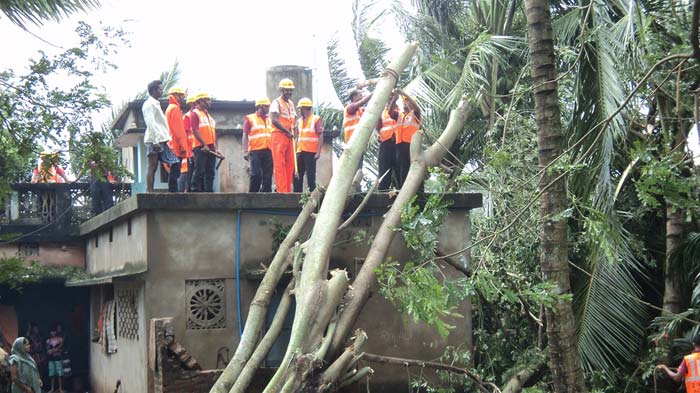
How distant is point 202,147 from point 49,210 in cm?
570

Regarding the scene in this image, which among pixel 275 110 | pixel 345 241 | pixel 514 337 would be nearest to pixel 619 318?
pixel 514 337

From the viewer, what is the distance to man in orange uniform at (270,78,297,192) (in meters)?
13.2

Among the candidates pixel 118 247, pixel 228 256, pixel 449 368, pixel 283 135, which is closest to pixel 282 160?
pixel 283 135

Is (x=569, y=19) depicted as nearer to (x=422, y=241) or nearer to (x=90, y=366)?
(x=422, y=241)

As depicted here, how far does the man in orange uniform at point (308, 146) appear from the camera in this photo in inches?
519

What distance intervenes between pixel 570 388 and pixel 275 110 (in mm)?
6578

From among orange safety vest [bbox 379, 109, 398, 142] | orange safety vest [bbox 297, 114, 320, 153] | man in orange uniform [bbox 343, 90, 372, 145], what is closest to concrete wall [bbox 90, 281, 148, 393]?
orange safety vest [bbox 297, 114, 320, 153]

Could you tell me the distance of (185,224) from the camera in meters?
11.3

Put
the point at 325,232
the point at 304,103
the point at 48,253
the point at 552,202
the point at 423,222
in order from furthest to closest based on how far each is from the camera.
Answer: the point at 48,253, the point at 304,103, the point at 325,232, the point at 423,222, the point at 552,202

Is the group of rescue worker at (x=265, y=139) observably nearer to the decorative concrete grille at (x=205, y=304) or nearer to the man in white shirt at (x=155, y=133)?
the man in white shirt at (x=155, y=133)

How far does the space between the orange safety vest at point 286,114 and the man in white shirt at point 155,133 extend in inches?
58.5

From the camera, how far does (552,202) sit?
8000mm

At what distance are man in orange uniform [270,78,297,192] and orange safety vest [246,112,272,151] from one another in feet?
0.39

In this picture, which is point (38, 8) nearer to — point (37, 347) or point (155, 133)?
point (155, 133)
